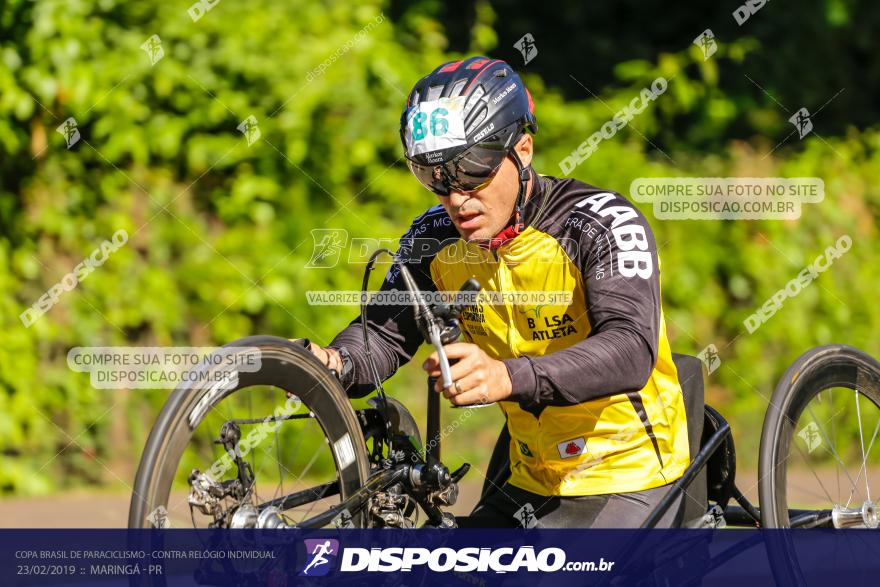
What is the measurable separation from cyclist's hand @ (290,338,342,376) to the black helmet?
661 mm

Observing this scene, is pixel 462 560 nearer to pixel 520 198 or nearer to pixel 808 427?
pixel 520 198

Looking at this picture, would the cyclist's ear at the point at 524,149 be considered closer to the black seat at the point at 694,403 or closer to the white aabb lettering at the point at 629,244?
the white aabb lettering at the point at 629,244

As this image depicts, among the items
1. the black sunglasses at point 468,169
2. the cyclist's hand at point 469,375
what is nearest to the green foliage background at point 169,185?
the black sunglasses at point 468,169

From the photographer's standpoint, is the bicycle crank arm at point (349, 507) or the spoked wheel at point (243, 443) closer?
the spoked wheel at point (243, 443)

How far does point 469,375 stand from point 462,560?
0.72m

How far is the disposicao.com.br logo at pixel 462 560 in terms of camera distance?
11.0 feet

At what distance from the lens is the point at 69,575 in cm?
472

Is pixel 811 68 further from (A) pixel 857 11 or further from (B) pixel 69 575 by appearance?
(B) pixel 69 575

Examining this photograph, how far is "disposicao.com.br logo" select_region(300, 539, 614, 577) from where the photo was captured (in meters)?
3.34

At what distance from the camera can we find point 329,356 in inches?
146

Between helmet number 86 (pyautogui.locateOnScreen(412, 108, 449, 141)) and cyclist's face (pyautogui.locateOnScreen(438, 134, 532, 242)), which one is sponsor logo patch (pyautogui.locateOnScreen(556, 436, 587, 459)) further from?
helmet number 86 (pyautogui.locateOnScreen(412, 108, 449, 141))

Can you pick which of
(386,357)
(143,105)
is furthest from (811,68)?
(386,357)

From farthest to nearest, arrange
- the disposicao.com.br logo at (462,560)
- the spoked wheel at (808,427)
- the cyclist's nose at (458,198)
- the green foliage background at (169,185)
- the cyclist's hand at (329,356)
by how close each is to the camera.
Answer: the green foliage background at (169,185), the spoked wheel at (808,427), the cyclist's hand at (329,356), the cyclist's nose at (458,198), the disposicao.com.br logo at (462,560)

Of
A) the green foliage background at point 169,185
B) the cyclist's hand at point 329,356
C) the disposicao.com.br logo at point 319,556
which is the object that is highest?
the green foliage background at point 169,185
